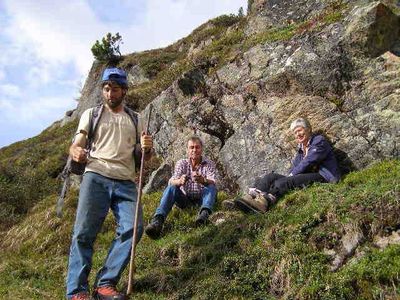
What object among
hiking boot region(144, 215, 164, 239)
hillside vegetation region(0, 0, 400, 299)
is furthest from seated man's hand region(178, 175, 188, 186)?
hiking boot region(144, 215, 164, 239)

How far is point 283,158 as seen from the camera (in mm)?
11289

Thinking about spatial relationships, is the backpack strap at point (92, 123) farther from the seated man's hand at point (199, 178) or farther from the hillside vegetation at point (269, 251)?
the seated man's hand at point (199, 178)

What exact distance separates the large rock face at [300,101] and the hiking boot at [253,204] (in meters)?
2.09

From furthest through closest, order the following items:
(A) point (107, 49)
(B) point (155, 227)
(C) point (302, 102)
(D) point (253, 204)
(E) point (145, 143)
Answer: (A) point (107, 49)
(C) point (302, 102)
(B) point (155, 227)
(D) point (253, 204)
(E) point (145, 143)

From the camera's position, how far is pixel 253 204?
8.97 m

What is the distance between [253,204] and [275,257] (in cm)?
206

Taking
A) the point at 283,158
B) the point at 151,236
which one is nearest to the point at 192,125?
the point at 283,158

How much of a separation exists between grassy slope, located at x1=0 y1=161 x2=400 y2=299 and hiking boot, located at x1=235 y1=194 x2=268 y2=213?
0.22m

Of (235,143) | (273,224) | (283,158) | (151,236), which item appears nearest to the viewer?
(273,224)

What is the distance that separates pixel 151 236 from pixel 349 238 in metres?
3.83


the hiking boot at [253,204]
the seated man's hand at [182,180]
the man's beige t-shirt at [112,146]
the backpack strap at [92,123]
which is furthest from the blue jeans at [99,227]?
the seated man's hand at [182,180]

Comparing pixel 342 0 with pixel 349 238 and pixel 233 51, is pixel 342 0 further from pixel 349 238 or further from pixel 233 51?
pixel 349 238

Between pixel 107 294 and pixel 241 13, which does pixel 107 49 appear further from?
pixel 107 294

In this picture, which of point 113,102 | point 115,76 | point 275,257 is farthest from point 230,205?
point 115,76
